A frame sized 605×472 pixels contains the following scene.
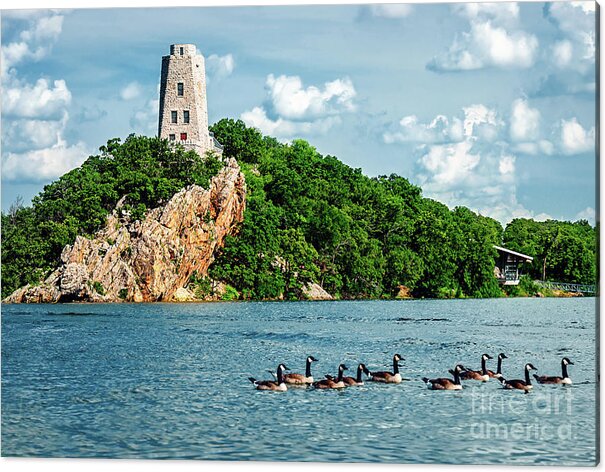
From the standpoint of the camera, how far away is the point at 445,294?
165 ft

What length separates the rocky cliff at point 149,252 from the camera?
1405 inches

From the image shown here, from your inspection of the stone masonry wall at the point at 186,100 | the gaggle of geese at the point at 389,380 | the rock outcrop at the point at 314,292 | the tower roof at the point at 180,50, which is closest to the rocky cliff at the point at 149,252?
the stone masonry wall at the point at 186,100

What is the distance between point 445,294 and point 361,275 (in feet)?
20.2

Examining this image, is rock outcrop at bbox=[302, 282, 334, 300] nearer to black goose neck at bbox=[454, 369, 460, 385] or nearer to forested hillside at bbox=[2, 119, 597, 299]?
forested hillside at bbox=[2, 119, 597, 299]

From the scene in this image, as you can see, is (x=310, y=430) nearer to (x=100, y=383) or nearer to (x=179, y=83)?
(x=100, y=383)

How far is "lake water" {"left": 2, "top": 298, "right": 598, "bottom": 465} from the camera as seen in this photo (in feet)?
36.3

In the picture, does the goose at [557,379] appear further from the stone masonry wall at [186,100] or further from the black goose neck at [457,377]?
the stone masonry wall at [186,100]

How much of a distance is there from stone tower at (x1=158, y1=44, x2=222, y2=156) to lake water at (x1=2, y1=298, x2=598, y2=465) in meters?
13.7

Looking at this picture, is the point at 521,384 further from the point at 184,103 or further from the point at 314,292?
the point at 314,292

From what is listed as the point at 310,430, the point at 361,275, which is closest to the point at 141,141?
the point at 361,275

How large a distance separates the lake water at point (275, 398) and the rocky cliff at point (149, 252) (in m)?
9.77

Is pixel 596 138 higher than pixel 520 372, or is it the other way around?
pixel 596 138

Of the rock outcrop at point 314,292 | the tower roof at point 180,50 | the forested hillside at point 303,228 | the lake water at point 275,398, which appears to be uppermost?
the tower roof at point 180,50

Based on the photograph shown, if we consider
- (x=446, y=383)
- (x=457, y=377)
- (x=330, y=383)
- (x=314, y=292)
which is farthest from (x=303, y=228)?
(x=446, y=383)
